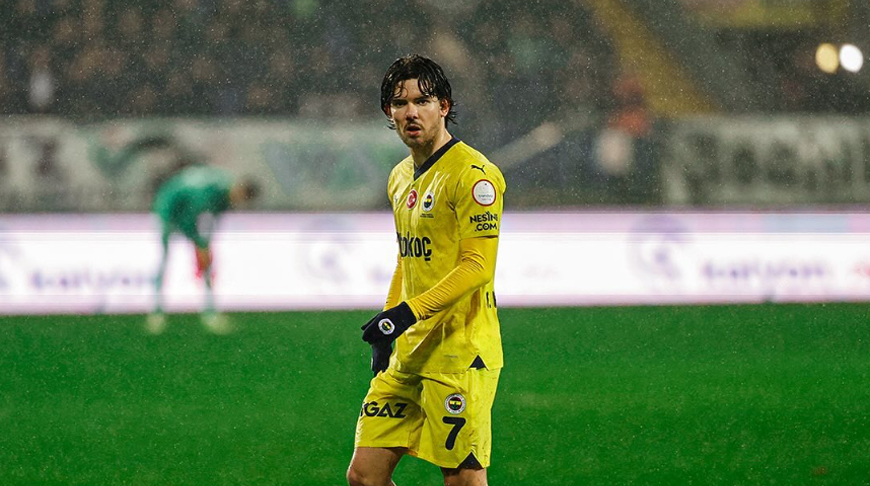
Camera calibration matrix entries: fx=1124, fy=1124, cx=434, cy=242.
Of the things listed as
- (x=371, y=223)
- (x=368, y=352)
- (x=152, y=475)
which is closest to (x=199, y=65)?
(x=371, y=223)

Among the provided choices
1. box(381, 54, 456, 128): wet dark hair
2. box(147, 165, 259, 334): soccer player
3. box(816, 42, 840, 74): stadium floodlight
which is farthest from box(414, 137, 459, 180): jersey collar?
box(816, 42, 840, 74): stadium floodlight

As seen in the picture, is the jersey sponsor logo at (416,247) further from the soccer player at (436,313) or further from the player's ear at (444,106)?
the player's ear at (444,106)

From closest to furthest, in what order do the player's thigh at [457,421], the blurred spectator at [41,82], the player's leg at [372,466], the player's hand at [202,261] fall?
1. the player's thigh at [457,421]
2. the player's leg at [372,466]
3. the player's hand at [202,261]
4. the blurred spectator at [41,82]

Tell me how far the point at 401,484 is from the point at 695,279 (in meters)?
4.52

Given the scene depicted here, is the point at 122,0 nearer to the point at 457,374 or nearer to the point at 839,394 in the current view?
the point at 839,394

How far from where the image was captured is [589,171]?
9.96m

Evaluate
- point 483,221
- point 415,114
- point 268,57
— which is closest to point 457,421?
point 483,221

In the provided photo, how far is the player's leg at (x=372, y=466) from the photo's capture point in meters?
3.11

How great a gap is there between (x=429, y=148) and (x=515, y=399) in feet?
9.82

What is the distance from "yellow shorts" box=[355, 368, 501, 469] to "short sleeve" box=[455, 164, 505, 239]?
392 millimetres

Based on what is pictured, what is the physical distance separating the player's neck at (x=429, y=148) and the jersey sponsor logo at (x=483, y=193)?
20 centimetres

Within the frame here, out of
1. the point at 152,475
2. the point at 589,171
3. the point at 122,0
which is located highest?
the point at 122,0

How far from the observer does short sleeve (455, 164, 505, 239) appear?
2947 millimetres

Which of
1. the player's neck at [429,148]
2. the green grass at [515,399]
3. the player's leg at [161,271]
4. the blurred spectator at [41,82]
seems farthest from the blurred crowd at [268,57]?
the player's neck at [429,148]
